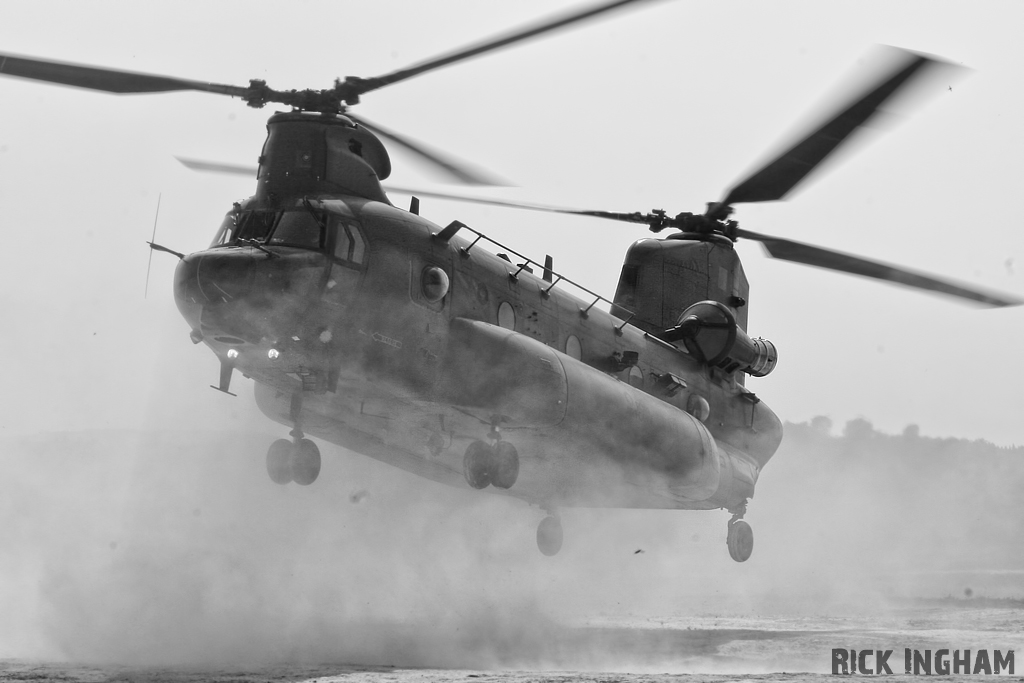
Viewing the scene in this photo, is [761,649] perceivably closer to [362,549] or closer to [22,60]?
[362,549]

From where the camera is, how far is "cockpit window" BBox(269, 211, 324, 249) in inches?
396

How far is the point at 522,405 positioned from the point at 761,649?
229 inches

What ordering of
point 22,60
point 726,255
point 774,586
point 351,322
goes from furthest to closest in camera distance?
point 774,586
point 726,255
point 351,322
point 22,60

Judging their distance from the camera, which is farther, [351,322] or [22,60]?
[351,322]

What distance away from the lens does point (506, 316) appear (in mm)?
11883

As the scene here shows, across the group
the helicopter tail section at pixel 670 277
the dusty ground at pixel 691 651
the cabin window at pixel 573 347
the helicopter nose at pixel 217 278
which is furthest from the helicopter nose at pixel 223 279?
the helicopter tail section at pixel 670 277

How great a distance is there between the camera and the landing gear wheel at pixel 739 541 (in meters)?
15.7

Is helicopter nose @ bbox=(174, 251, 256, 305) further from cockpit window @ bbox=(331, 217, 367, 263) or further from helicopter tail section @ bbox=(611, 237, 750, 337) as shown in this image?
helicopter tail section @ bbox=(611, 237, 750, 337)

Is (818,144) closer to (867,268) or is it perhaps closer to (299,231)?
(867,268)

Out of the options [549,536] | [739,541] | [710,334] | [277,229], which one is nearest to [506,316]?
[277,229]

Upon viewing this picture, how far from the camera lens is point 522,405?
11.0m

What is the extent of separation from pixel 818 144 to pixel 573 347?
3.51 m

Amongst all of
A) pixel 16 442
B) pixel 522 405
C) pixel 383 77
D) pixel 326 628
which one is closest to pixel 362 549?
pixel 326 628

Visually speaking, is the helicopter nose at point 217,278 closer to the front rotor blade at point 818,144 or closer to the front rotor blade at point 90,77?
the front rotor blade at point 90,77
